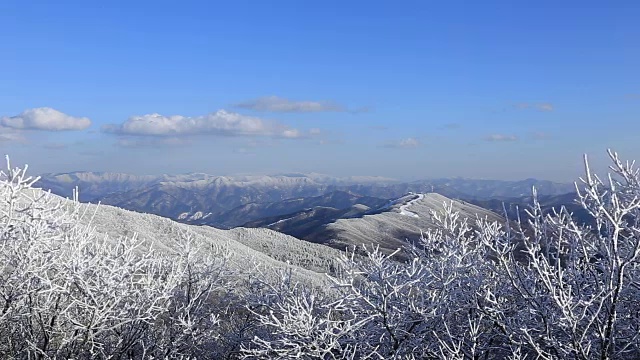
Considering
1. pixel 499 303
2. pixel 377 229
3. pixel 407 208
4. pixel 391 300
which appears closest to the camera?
pixel 499 303

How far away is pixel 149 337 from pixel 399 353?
8.11 metres

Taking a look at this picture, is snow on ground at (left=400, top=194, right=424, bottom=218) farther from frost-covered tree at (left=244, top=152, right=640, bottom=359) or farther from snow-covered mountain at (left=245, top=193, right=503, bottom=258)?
frost-covered tree at (left=244, top=152, right=640, bottom=359)

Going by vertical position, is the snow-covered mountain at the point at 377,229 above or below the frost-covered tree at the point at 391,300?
below

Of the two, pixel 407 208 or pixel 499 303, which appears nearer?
pixel 499 303

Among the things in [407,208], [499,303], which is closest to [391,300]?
[499,303]

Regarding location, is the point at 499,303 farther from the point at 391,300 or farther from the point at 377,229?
the point at 377,229

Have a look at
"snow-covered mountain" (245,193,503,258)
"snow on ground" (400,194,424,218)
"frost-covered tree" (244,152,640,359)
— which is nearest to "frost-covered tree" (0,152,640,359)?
"frost-covered tree" (244,152,640,359)

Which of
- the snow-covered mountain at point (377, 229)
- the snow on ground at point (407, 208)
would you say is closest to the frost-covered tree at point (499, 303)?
the snow-covered mountain at point (377, 229)

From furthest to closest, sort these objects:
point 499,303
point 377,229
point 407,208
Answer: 1. point 407,208
2. point 377,229
3. point 499,303

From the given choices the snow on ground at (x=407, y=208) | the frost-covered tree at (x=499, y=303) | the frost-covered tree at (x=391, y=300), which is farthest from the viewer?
the snow on ground at (x=407, y=208)

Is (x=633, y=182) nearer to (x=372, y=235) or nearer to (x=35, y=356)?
(x=35, y=356)

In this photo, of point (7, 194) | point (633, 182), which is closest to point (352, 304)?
point (633, 182)

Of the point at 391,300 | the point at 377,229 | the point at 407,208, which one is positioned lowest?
the point at 377,229

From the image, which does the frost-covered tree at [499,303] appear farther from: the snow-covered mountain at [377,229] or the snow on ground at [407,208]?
the snow on ground at [407,208]
